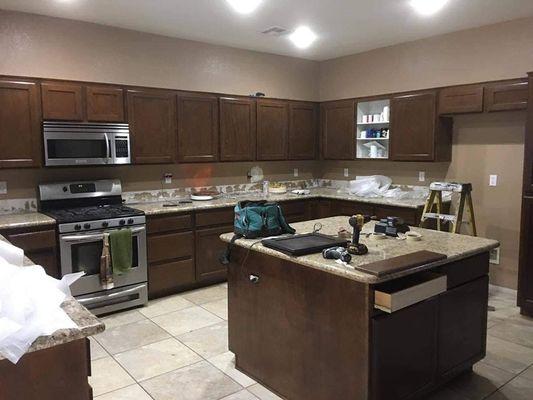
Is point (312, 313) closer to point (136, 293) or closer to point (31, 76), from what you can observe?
point (136, 293)

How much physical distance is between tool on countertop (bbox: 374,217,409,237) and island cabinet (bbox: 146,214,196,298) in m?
2.25

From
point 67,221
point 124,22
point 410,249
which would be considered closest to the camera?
point 410,249

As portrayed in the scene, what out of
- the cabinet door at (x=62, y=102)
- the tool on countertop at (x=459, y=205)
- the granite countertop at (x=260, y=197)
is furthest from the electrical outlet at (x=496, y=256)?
the cabinet door at (x=62, y=102)

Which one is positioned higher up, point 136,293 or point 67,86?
point 67,86

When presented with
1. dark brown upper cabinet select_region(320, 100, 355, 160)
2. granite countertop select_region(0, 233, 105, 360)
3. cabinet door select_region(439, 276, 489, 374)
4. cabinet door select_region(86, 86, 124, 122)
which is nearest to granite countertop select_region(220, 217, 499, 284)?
cabinet door select_region(439, 276, 489, 374)

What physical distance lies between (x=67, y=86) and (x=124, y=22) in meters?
0.88

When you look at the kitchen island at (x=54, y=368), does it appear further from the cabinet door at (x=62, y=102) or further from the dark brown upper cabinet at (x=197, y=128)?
the dark brown upper cabinet at (x=197, y=128)

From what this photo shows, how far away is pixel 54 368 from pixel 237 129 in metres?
4.25

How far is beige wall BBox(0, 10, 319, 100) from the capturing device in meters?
4.07

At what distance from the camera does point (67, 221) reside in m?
3.81

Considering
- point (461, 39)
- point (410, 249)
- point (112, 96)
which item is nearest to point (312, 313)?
point (410, 249)

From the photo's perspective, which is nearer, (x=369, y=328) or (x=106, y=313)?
(x=369, y=328)

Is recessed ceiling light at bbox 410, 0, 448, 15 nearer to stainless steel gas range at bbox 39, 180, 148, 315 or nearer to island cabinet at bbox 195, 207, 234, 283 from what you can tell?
island cabinet at bbox 195, 207, 234, 283

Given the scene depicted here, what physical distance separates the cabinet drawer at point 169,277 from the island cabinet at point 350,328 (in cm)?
165
